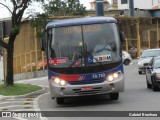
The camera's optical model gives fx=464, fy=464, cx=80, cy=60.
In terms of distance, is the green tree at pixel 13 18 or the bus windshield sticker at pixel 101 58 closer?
the bus windshield sticker at pixel 101 58

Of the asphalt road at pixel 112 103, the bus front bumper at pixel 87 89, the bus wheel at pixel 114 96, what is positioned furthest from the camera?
the bus wheel at pixel 114 96

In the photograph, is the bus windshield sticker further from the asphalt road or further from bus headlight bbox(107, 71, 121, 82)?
Result: the asphalt road

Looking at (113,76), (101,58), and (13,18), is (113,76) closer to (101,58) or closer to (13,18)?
(101,58)

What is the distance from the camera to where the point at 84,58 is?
15.5 meters

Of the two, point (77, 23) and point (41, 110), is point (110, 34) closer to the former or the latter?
point (77, 23)

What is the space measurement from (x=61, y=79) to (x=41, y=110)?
49.8 inches

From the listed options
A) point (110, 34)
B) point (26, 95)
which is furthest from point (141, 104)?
point (26, 95)

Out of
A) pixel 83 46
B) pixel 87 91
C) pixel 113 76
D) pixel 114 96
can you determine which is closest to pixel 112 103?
pixel 114 96

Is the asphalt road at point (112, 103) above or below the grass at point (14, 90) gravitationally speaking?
above

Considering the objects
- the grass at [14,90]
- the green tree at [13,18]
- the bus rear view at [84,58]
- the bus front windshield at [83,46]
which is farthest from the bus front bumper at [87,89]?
the green tree at [13,18]

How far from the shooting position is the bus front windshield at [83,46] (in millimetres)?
15508

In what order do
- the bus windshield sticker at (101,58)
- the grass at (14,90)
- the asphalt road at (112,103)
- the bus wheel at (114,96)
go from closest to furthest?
the asphalt road at (112,103)
the bus windshield sticker at (101,58)
the bus wheel at (114,96)
the grass at (14,90)

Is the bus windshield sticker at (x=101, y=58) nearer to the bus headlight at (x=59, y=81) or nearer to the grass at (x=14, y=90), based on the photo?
the bus headlight at (x=59, y=81)

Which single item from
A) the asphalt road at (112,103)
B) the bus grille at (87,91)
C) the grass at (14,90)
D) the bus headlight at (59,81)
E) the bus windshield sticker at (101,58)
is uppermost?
the bus windshield sticker at (101,58)
